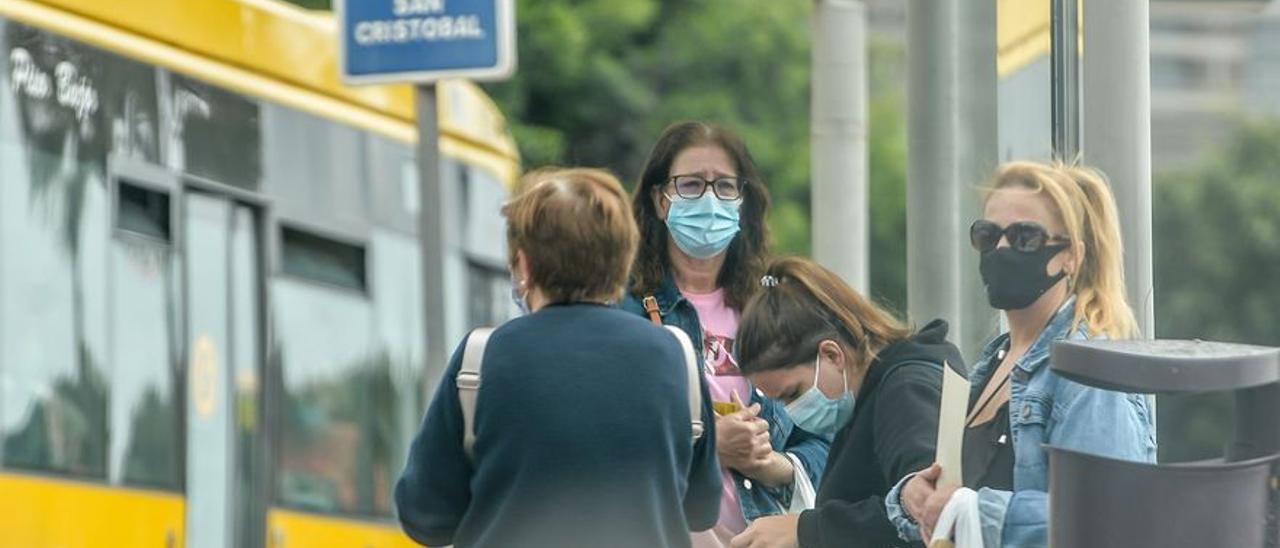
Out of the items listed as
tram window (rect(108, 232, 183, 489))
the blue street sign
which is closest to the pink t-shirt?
the blue street sign

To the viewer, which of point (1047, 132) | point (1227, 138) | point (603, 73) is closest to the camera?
point (1047, 132)

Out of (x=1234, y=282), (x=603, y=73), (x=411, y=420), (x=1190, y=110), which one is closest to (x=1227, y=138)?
(x=1234, y=282)

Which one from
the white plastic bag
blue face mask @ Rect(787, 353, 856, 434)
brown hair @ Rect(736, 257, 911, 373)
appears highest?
brown hair @ Rect(736, 257, 911, 373)

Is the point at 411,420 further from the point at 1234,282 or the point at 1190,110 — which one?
the point at 1190,110

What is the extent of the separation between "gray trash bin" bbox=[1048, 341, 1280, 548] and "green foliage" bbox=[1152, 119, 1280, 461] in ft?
110

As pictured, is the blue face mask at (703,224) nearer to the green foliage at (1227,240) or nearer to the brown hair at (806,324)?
the brown hair at (806,324)

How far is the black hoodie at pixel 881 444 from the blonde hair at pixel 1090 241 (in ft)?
1.18

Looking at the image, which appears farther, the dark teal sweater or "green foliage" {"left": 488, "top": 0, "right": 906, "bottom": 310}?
"green foliage" {"left": 488, "top": 0, "right": 906, "bottom": 310}

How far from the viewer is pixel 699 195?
6461 millimetres

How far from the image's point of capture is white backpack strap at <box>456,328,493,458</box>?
4.93 m

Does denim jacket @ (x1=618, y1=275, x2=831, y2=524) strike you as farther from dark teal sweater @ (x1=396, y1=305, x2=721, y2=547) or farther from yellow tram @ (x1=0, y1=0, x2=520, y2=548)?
yellow tram @ (x1=0, y1=0, x2=520, y2=548)

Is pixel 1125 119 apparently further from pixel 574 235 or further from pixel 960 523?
pixel 574 235

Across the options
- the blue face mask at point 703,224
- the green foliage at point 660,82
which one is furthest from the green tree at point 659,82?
the blue face mask at point 703,224

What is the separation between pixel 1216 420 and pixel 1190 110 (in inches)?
1869
